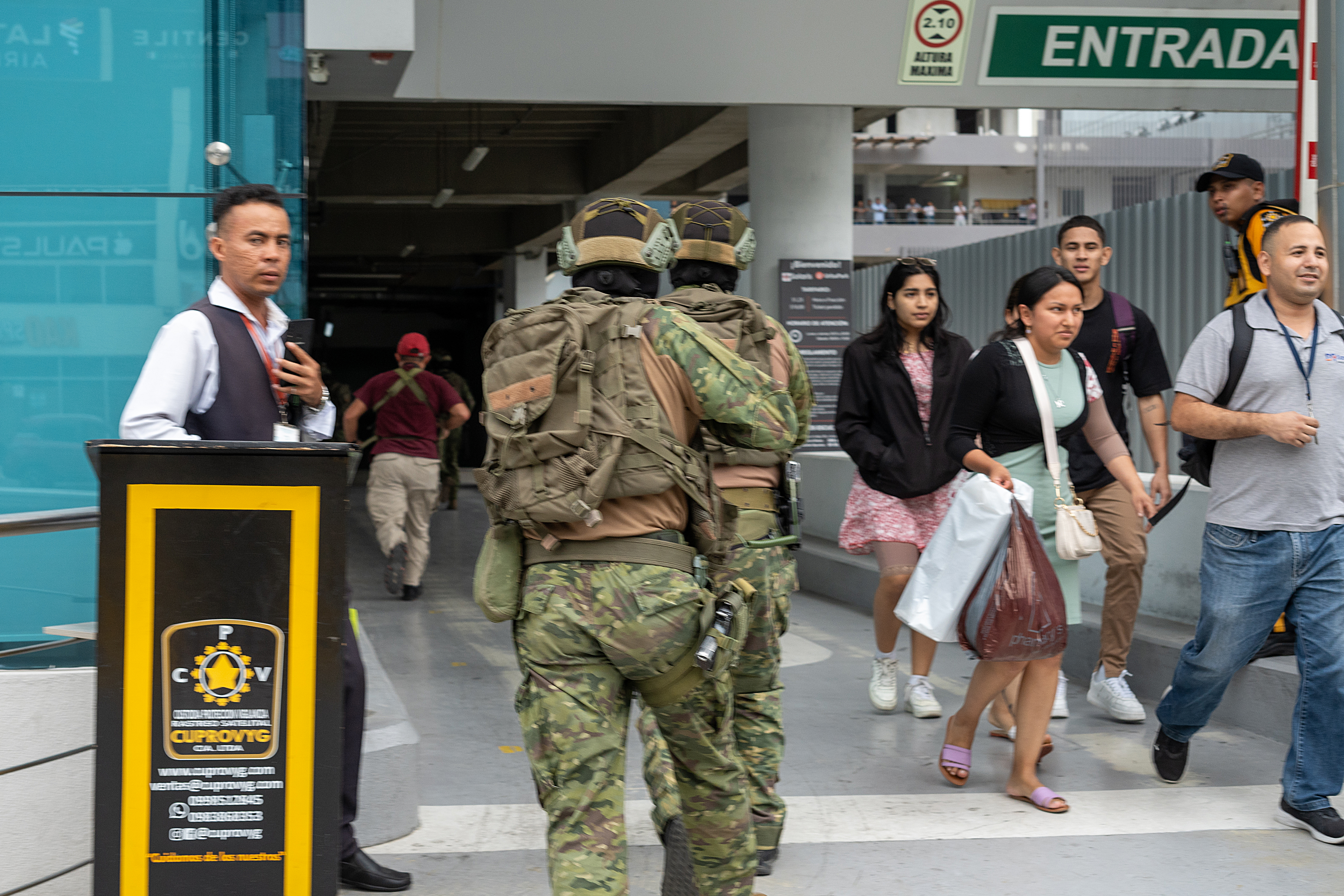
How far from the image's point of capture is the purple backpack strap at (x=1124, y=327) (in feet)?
19.4

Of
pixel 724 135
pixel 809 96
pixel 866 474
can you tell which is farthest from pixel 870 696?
pixel 724 135

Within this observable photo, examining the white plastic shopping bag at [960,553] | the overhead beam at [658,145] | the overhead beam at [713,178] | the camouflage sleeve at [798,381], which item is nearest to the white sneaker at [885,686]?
the white plastic shopping bag at [960,553]

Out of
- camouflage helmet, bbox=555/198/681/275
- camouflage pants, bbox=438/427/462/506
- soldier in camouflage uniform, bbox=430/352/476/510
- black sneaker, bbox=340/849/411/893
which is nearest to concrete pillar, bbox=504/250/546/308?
soldier in camouflage uniform, bbox=430/352/476/510

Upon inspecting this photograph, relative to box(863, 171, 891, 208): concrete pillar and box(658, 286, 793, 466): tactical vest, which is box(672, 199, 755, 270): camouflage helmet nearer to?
box(658, 286, 793, 466): tactical vest

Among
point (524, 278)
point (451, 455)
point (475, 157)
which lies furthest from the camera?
point (524, 278)

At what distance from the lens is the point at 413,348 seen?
10.3 meters

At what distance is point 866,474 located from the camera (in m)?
5.89

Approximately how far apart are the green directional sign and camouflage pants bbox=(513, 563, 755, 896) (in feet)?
28.3

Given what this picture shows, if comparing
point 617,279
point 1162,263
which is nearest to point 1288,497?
point 617,279

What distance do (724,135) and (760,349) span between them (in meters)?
12.5

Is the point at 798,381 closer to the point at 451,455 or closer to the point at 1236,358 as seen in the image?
the point at 1236,358

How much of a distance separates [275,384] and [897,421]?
10.4 ft

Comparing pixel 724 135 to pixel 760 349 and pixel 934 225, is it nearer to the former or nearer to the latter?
pixel 760 349

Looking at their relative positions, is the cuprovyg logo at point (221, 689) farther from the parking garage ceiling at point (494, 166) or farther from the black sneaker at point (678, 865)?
the parking garage ceiling at point (494, 166)
